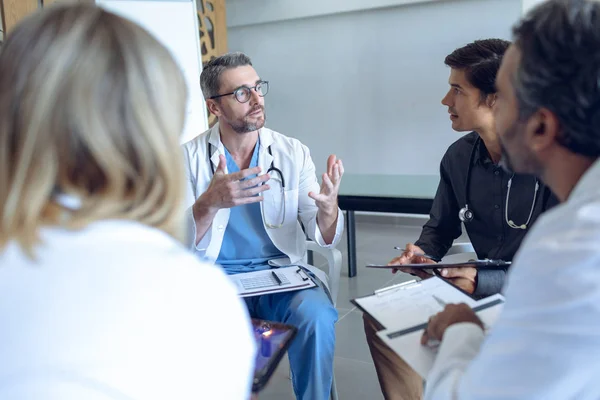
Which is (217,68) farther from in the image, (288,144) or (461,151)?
(461,151)

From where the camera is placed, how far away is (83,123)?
0.71m

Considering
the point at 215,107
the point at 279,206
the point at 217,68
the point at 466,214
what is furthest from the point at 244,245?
the point at 466,214

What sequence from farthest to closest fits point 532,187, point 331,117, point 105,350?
point 331,117
point 532,187
point 105,350

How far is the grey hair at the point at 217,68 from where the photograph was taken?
→ 2207 millimetres

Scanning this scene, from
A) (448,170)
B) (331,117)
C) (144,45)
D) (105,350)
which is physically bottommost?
(331,117)

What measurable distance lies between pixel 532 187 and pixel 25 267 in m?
1.57

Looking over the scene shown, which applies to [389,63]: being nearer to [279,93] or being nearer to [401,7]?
[401,7]

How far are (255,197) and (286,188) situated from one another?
325mm

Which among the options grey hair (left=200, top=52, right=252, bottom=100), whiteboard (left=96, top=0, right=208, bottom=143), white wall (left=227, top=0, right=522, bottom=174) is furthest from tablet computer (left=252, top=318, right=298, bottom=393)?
white wall (left=227, top=0, right=522, bottom=174)

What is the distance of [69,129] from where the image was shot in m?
0.71

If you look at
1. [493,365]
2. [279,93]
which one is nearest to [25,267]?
[493,365]

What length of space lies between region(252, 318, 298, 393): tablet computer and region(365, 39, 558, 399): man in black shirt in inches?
22.2

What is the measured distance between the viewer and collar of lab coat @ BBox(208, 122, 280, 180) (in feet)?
7.11

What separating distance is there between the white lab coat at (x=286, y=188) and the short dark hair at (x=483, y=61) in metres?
0.70
